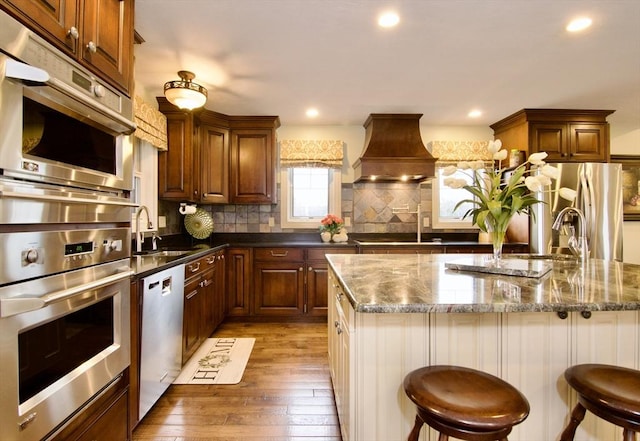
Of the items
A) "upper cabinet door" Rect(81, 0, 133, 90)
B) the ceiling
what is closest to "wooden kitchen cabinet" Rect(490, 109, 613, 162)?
the ceiling

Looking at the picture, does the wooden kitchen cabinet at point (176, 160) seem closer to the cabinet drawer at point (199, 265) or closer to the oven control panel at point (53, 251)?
the cabinet drawer at point (199, 265)

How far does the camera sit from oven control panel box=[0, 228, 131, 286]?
0.92m

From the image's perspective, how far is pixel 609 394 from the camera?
101cm

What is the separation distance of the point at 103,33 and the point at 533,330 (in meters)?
2.26

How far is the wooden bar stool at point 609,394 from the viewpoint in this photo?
0.96 m

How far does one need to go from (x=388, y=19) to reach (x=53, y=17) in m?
1.74

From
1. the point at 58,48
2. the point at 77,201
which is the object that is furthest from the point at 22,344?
the point at 58,48

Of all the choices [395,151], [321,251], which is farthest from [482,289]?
[395,151]

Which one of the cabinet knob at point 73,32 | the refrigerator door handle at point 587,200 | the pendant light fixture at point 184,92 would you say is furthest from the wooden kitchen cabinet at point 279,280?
the refrigerator door handle at point 587,200

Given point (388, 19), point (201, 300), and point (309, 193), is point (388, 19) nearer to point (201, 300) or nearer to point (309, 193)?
point (309, 193)

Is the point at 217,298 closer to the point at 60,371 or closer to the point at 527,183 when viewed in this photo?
the point at 60,371

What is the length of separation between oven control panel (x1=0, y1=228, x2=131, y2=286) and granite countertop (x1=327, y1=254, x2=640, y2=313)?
1.05 m

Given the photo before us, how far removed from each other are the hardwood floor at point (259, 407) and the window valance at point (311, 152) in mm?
2313

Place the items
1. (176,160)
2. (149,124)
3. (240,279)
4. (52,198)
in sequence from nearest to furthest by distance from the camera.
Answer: (52,198) → (149,124) → (176,160) → (240,279)
